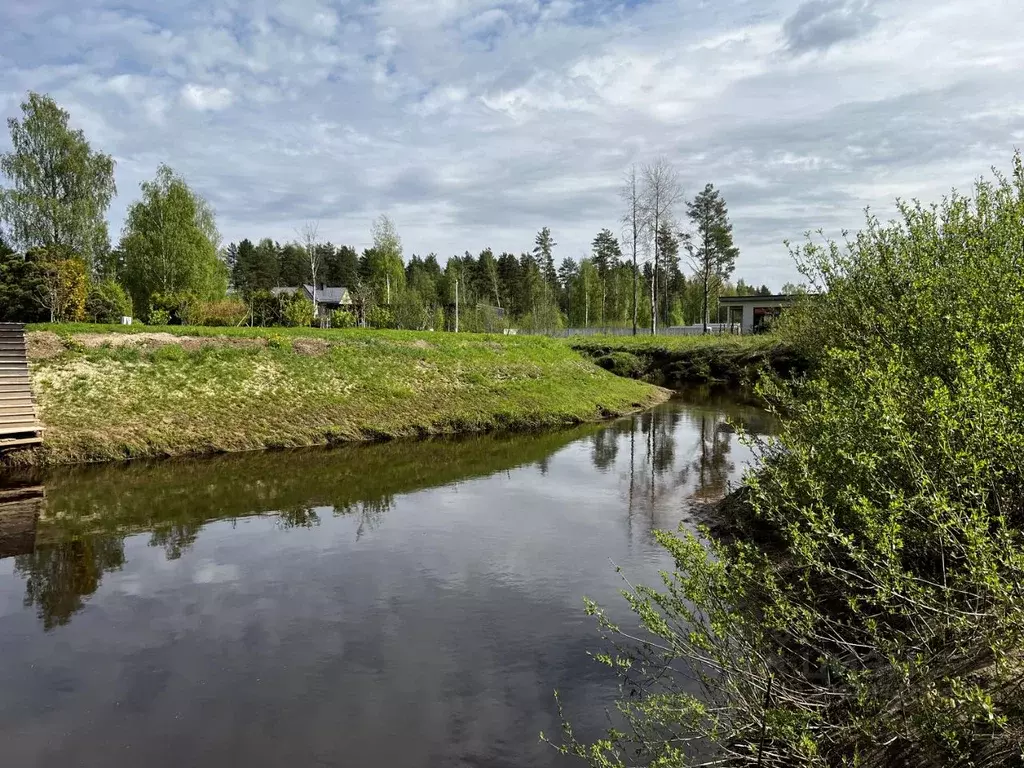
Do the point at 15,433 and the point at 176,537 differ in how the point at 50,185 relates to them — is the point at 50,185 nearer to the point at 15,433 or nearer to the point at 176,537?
the point at 15,433

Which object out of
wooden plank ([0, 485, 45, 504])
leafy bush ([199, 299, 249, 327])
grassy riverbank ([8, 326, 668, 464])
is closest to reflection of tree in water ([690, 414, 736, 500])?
grassy riverbank ([8, 326, 668, 464])

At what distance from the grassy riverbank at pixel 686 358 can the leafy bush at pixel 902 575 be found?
4254 cm

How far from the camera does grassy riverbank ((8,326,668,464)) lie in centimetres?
2078

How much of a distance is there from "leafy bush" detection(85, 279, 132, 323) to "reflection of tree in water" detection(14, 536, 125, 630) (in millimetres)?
38521

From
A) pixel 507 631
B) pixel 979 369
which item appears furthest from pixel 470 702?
pixel 979 369

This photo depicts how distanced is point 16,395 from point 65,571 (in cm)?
1141

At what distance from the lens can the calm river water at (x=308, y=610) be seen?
22.8 feet

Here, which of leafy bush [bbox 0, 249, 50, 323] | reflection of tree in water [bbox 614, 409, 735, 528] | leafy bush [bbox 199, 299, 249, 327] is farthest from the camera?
leafy bush [bbox 199, 299, 249, 327]

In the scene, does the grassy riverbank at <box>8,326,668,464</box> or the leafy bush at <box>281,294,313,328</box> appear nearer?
the grassy riverbank at <box>8,326,668,464</box>

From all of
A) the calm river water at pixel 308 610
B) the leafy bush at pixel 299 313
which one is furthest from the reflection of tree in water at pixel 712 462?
the leafy bush at pixel 299 313

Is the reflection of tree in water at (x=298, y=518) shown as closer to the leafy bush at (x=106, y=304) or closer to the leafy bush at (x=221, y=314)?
the leafy bush at (x=221, y=314)

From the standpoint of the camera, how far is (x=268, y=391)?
25.0 metres

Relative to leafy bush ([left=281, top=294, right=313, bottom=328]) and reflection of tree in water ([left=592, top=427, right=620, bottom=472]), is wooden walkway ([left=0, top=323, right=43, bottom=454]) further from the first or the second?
leafy bush ([left=281, top=294, right=313, bottom=328])

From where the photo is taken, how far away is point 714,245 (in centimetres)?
7312
